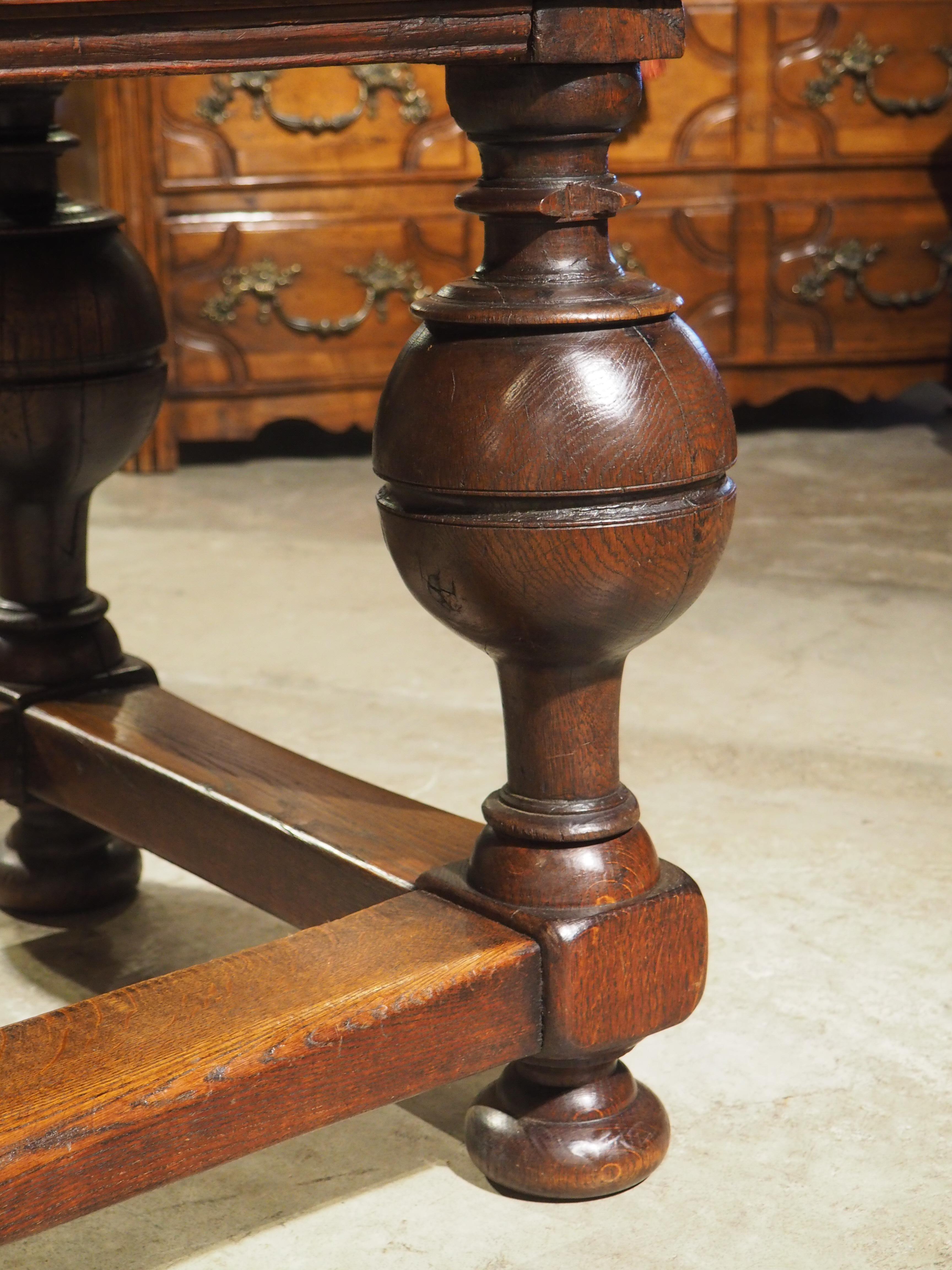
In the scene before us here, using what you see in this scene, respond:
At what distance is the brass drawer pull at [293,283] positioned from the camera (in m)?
2.87

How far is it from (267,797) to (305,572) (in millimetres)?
1307

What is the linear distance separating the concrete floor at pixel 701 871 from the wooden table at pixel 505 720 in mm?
65

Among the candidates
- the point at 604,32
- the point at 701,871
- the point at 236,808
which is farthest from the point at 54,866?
the point at 604,32

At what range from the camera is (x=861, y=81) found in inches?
118

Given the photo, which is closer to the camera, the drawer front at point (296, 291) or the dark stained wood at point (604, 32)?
the dark stained wood at point (604, 32)

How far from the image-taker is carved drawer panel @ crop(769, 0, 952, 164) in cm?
298

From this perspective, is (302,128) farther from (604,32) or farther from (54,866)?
(604,32)

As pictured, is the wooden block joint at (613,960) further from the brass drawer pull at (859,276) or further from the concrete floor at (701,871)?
the brass drawer pull at (859,276)

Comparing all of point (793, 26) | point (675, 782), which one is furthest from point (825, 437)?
point (675, 782)

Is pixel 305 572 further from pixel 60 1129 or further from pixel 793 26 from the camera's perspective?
pixel 60 1129

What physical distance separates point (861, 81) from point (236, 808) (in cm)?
242

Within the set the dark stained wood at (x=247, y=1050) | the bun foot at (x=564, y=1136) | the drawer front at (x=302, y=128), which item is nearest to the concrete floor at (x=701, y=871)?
the bun foot at (x=564, y=1136)

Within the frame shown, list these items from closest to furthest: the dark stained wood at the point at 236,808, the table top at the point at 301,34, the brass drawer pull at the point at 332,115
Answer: the table top at the point at 301,34 < the dark stained wood at the point at 236,808 < the brass drawer pull at the point at 332,115

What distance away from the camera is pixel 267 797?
1008 millimetres
